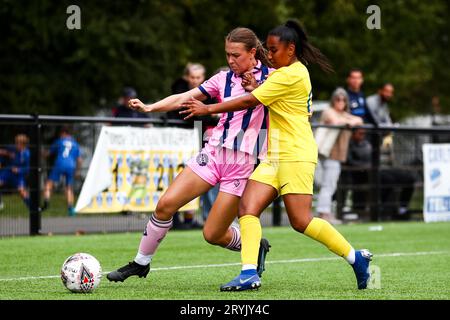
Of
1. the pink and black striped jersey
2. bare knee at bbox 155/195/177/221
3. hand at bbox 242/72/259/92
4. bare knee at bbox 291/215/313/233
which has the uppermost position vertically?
hand at bbox 242/72/259/92

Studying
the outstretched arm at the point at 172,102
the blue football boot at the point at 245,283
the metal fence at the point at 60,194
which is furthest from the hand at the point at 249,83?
the metal fence at the point at 60,194

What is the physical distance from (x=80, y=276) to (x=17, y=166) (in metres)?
6.91

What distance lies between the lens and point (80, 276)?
833cm

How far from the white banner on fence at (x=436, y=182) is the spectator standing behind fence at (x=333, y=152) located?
4.92 feet

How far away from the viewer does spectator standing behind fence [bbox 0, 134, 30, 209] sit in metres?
14.8

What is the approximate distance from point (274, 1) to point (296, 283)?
2395 cm

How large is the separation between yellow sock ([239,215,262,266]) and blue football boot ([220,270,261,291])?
0.12 m

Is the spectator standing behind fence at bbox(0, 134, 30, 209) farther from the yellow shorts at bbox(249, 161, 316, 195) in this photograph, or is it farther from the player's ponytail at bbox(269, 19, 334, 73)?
the player's ponytail at bbox(269, 19, 334, 73)

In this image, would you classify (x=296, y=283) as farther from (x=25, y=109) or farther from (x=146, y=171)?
(x=25, y=109)

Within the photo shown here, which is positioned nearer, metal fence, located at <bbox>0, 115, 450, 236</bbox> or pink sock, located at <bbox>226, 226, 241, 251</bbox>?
pink sock, located at <bbox>226, 226, 241, 251</bbox>

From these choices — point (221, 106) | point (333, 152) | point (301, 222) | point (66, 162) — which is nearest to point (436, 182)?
point (333, 152)

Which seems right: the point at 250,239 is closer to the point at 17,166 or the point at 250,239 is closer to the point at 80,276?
the point at 80,276

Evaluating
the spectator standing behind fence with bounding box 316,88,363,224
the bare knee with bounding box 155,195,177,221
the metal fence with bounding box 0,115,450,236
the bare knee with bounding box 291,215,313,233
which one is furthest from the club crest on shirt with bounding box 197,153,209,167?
the spectator standing behind fence with bounding box 316,88,363,224

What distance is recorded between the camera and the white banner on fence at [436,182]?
18828mm
